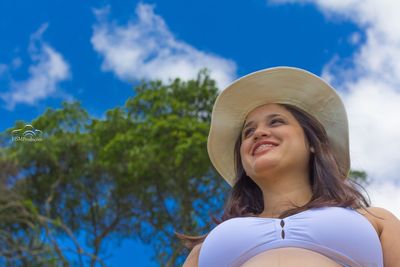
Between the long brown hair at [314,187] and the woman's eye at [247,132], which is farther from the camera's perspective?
the woman's eye at [247,132]

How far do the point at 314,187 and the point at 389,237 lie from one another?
333mm

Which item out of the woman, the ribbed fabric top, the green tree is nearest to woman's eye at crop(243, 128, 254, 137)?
the woman

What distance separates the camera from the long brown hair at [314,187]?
2061 millimetres

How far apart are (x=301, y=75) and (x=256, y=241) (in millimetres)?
685

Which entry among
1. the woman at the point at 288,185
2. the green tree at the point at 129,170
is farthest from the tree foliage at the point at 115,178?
the woman at the point at 288,185

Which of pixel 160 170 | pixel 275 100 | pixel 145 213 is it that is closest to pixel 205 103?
pixel 160 170

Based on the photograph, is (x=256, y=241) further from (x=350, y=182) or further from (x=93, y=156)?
(x=93, y=156)

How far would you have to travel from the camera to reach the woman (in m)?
1.86

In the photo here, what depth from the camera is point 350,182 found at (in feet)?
7.16

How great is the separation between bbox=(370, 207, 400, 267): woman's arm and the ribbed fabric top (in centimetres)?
3

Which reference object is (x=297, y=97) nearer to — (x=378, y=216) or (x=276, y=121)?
(x=276, y=121)

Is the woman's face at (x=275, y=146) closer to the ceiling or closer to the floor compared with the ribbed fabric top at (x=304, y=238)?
closer to the ceiling

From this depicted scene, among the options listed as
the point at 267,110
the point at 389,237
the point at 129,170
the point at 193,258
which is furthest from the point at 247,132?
the point at 129,170

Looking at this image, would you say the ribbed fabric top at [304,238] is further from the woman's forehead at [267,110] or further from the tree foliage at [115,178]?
the tree foliage at [115,178]
